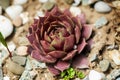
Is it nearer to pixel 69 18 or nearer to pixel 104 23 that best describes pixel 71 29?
pixel 69 18

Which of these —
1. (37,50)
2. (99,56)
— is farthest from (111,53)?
(37,50)

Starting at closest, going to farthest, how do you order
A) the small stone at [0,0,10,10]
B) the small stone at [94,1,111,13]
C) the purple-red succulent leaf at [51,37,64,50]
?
the purple-red succulent leaf at [51,37,64,50] < the small stone at [94,1,111,13] < the small stone at [0,0,10,10]

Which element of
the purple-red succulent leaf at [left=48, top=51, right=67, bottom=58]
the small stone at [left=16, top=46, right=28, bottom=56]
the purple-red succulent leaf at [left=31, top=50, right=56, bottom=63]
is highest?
the purple-red succulent leaf at [left=48, top=51, right=67, bottom=58]

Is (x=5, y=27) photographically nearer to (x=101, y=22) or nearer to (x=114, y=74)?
(x=101, y=22)

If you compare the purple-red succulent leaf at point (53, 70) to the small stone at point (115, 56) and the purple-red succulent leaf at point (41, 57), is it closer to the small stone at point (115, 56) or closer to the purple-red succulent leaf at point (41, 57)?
the purple-red succulent leaf at point (41, 57)

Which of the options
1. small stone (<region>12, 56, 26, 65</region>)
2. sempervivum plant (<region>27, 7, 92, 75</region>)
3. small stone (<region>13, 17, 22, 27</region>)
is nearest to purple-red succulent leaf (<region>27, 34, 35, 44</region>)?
sempervivum plant (<region>27, 7, 92, 75</region>)

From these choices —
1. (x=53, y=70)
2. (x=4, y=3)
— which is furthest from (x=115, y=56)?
(x=4, y=3)

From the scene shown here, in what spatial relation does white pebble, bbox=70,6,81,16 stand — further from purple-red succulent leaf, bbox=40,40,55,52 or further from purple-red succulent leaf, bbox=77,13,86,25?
purple-red succulent leaf, bbox=40,40,55,52
